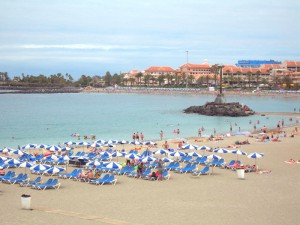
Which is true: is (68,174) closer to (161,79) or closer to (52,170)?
(52,170)

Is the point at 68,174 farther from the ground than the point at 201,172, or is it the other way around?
the point at 68,174

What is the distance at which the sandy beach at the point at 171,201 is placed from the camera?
13297 millimetres

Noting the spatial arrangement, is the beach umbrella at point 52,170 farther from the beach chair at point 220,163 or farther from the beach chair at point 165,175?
the beach chair at point 220,163

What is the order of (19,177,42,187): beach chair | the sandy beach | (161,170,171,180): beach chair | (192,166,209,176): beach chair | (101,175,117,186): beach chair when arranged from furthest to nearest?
(192,166,209,176): beach chair, (161,170,171,180): beach chair, (101,175,117,186): beach chair, (19,177,42,187): beach chair, the sandy beach

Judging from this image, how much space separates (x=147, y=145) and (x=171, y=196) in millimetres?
15868

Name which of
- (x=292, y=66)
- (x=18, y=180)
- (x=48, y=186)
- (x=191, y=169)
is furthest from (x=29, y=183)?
(x=292, y=66)

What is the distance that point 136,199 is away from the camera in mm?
16203

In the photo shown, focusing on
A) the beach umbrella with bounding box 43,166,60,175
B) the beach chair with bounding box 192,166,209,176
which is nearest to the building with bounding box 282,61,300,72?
the beach chair with bounding box 192,166,209,176

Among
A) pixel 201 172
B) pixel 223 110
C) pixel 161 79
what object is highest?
pixel 161 79

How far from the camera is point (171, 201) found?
15.9m

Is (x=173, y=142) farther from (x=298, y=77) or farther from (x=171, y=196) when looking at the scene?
(x=298, y=77)

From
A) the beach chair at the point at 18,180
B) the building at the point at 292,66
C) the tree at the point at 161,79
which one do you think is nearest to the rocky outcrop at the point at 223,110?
the beach chair at the point at 18,180

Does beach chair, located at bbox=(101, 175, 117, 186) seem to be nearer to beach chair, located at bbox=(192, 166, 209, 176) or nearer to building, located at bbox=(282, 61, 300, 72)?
beach chair, located at bbox=(192, 166, 209, 176)

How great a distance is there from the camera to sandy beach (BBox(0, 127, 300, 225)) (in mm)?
13297
